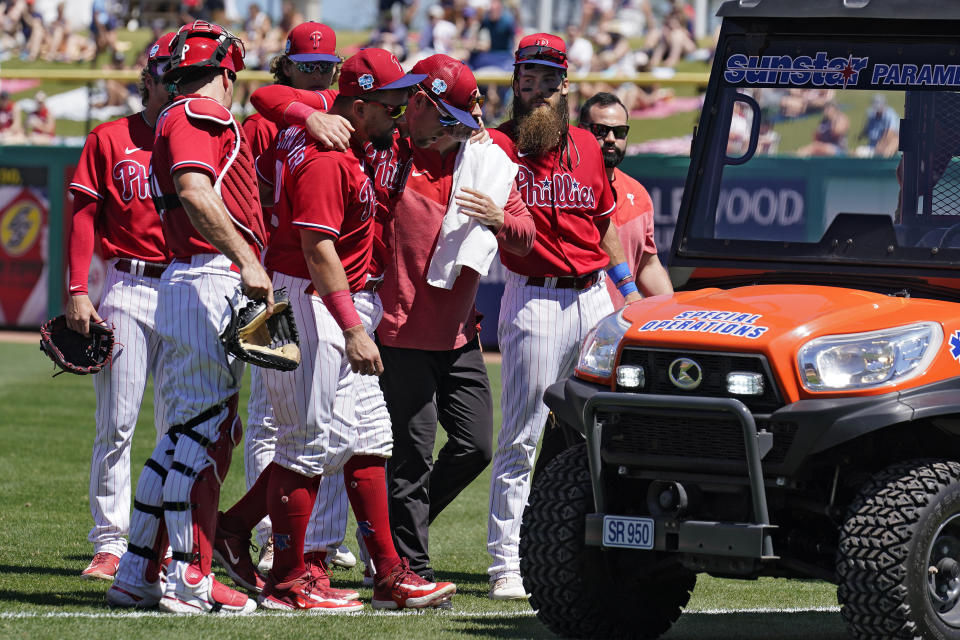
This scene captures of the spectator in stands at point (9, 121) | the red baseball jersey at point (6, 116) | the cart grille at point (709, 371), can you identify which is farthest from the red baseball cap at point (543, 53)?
the red baseball jersey at point (6, 116)

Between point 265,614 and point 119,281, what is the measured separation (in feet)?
5.77

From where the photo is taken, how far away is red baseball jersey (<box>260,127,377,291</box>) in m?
5.46

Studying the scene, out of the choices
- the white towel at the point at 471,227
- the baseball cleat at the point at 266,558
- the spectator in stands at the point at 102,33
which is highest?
the spectator in stands at the point at 102,33

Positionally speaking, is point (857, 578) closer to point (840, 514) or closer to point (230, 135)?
point (840, 514)

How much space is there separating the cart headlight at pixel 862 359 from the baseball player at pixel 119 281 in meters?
3.01

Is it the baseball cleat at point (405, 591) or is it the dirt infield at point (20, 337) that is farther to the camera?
the dirt infield at point (20, 337)

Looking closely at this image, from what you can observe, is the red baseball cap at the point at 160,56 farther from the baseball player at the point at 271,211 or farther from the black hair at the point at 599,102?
the black hair at the point at 599,102

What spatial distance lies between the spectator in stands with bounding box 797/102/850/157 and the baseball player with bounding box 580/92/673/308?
92 centimetres

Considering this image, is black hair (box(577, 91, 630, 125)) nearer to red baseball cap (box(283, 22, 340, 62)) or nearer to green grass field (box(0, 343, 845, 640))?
red baseball cap (box(283, 22, 340, 62))

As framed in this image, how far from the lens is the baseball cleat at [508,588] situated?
626 cm

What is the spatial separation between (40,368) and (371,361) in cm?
1104

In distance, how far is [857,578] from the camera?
4.57 meters

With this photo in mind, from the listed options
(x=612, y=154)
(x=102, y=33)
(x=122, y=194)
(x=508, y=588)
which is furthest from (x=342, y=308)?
(x=102, y=33)

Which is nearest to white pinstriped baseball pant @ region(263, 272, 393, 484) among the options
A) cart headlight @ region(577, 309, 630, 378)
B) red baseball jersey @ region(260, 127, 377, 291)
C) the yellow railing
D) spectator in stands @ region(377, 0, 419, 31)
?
red baseball jersey @ region(260, 127, 377, 291)
